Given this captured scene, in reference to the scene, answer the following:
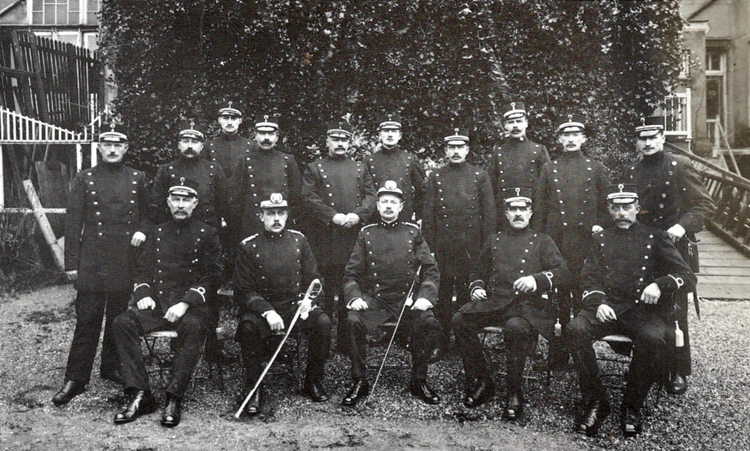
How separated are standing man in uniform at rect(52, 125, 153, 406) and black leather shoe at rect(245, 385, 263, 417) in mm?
1360

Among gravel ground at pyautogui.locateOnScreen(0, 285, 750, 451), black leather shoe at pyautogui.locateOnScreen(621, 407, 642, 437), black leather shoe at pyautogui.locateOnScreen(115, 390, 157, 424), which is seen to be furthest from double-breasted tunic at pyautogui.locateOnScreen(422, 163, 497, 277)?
black leather shoe at pyautogui.locateOnScreen(115, 390, 157, 424)

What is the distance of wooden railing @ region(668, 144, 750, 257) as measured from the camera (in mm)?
7895

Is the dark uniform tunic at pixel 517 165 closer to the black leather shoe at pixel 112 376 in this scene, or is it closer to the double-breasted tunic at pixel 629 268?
the double-breasted tunic at pixel 629 268

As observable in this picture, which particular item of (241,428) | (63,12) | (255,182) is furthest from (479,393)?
(63,12)

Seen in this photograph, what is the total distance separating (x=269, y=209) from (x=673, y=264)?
9.36ft

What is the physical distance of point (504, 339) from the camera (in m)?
4.05

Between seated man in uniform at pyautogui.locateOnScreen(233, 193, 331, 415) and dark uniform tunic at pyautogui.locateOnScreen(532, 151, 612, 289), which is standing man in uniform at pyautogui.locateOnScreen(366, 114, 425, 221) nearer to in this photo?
seated man in uniform at pyautogui.locateOnScreen(233, 193, 331, 415)

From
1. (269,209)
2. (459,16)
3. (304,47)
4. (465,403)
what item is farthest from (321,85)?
(465,403)

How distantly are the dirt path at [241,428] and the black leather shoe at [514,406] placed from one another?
0.27 ft

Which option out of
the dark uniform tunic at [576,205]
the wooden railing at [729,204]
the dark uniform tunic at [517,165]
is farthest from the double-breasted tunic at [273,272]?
the wooden railing at [729,204]

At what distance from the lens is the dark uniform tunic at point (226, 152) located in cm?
536

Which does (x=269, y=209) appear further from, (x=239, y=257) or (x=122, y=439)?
(x=122, y=439)

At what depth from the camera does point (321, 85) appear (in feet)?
20.9

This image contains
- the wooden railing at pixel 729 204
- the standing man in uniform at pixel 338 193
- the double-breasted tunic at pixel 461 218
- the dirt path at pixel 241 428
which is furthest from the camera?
→ the wooden railing at pixel 729 204
